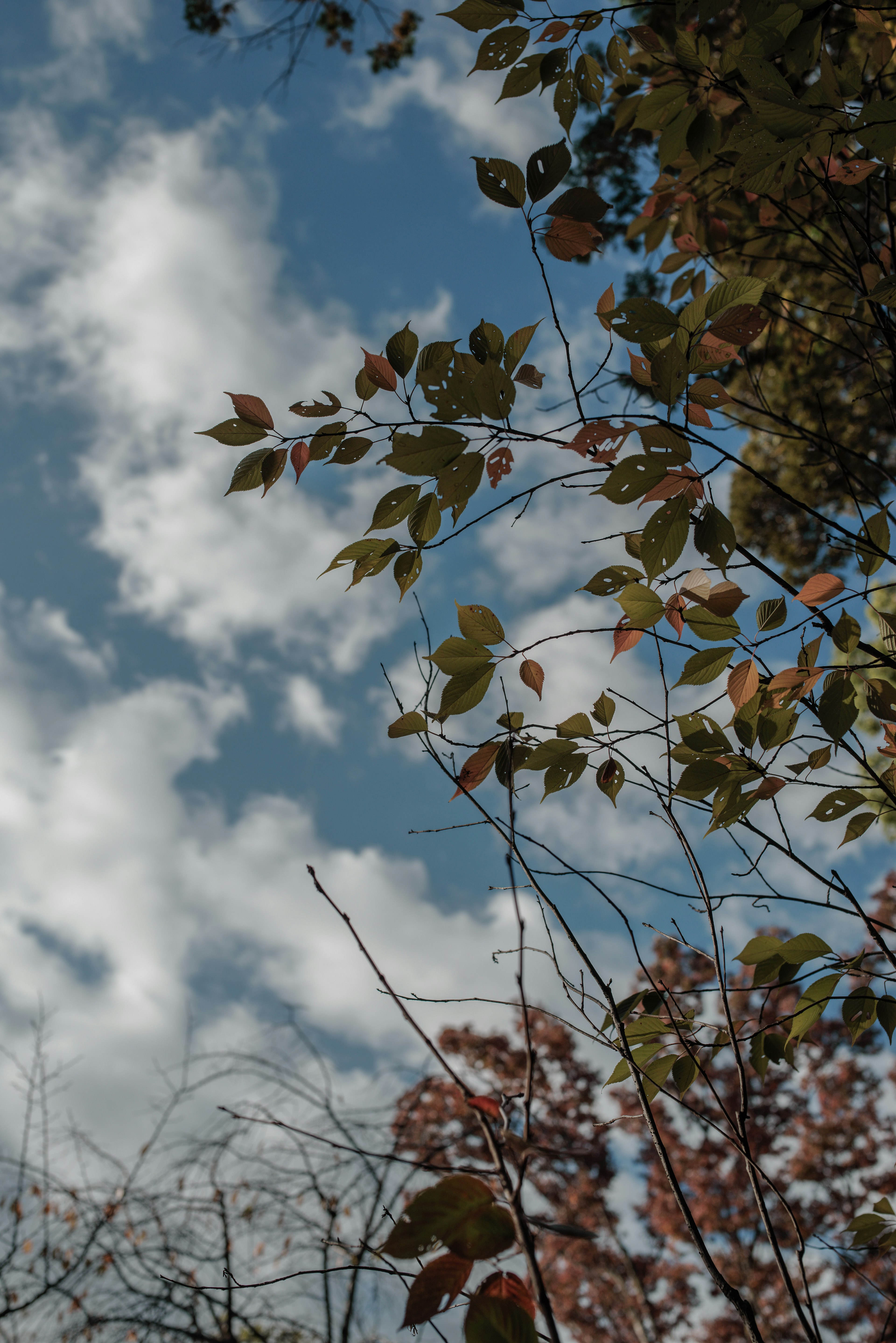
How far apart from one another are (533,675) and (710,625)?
0.79ft

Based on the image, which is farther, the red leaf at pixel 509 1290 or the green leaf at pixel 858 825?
the green leaf at pixel 858 825

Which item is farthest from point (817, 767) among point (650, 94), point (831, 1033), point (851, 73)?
point (831, 1033)

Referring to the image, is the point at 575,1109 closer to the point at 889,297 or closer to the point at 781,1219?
the point at 781,1219

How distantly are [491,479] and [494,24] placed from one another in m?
0.62

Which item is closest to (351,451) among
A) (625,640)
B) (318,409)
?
(318,409)

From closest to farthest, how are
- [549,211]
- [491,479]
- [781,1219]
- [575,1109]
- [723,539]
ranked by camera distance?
[723,539]
[549,211]
[491,479]
[781,1219]
[575,1109]

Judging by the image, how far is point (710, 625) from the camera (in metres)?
0.88

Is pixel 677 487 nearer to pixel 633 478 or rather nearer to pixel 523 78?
pixel 633 478

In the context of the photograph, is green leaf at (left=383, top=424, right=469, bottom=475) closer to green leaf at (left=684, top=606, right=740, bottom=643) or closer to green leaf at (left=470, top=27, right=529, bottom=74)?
green leaf at (left=684, top=606, right=740, bottom=643)

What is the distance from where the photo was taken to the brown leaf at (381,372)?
0.90 m

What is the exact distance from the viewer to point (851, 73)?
102 cm

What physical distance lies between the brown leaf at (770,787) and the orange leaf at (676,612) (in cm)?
23

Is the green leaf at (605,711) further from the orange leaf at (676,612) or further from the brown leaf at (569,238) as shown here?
the brown leaf at (569,238)

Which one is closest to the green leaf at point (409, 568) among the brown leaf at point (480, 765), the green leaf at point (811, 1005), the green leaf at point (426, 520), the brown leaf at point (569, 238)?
the green leaf at point (426, 520)
